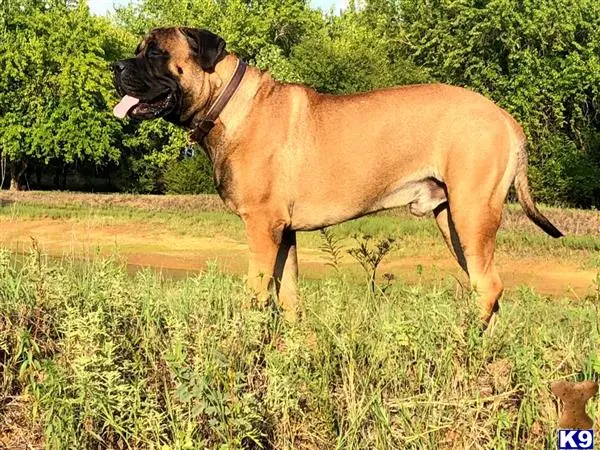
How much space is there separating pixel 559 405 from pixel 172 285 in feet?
11.1

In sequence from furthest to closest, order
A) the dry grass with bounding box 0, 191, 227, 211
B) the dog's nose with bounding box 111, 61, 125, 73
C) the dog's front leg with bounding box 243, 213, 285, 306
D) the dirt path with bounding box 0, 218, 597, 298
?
1. the dry grass with bounding box 0, 191, 227, 211
2. the dirt path with bounding box 0, 218, 597, 298
3. the dog's nose with bounding box 111, 61, 125, 73
4. the dog's front leg with bounding box 243, 213, 285, 306

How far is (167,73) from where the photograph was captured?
17.7 ft

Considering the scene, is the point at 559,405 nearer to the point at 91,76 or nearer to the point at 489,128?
the point at 489,128

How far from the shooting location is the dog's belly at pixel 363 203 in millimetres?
5473

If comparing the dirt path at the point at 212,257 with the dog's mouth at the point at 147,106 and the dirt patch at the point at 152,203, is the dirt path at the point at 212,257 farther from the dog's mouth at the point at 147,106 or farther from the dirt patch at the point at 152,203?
A: the dog's mouth at the point at 147,106

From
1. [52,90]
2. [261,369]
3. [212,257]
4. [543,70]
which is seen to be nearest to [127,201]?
[52,90]

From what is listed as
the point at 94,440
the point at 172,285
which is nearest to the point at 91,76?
the point at 172,285

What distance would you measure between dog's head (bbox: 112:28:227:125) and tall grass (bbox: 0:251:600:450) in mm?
1569

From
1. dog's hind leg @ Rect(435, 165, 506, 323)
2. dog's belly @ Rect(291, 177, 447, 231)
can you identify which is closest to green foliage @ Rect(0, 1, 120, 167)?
dog's belly @ Rect(291, 177, 447, 231)

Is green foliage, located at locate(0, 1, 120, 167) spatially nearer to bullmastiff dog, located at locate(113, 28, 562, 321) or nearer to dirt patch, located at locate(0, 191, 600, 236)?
dirt patch, located at locate(0, 191, 600, 236)

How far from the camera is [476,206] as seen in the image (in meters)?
5.21

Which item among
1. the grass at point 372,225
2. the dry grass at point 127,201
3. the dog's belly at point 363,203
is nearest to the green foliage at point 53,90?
the dry grass at point 127,201

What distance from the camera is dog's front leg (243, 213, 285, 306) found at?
5.19 m

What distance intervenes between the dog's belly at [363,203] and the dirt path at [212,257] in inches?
250
